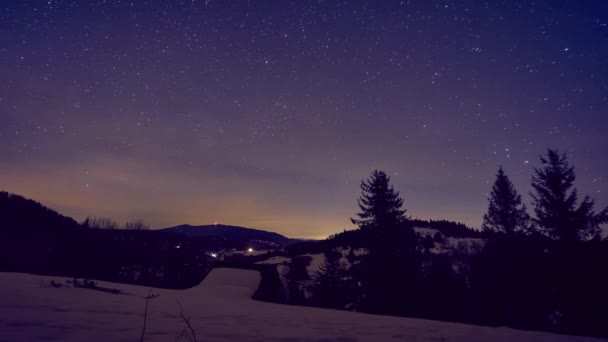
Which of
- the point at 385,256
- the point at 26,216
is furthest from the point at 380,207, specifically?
the point at 26,216

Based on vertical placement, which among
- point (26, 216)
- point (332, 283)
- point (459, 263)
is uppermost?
point (26, 216)

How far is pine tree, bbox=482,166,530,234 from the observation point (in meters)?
25.5

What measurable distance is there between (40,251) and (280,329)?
30.4 m

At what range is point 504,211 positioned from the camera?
1033 inches

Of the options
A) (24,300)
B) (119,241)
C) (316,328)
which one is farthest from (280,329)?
(119,241)

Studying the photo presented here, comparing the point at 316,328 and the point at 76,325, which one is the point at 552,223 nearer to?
the point at 316,328

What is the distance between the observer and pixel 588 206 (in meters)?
19.6

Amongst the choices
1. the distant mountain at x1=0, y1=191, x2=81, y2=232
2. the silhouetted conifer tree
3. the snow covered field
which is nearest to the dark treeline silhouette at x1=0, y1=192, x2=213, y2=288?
the distant mountain at x1=0, y1=191, x2=81, y2=232

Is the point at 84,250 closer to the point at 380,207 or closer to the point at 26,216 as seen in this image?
the point at 26,216

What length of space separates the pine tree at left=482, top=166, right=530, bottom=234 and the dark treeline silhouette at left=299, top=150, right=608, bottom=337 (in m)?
0.08

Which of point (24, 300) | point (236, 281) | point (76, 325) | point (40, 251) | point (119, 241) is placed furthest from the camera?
point (119, 241)

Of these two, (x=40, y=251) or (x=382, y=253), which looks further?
(x=40, y=251)

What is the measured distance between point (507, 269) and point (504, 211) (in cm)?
876

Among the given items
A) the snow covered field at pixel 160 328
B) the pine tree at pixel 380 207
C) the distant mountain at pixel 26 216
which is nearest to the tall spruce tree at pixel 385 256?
the pine tree at pixel 380 207
